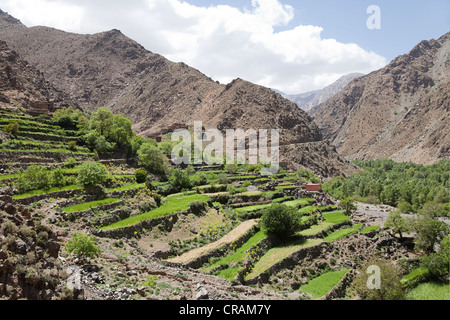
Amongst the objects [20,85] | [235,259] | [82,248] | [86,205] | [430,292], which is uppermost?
[20,85]

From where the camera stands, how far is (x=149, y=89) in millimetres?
160875

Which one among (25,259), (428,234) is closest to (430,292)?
(428,234)

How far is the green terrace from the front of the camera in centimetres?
2836

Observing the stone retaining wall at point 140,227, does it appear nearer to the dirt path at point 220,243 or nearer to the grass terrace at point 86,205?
the grass terrace at point 86,205

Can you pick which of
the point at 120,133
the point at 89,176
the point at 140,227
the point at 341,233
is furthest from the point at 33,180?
the point at 341,233

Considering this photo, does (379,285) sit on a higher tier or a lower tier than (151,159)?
lower

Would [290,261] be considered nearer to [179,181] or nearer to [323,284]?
[323,284]

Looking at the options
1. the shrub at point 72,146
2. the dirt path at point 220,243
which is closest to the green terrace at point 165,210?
the dirt path at point 220,243

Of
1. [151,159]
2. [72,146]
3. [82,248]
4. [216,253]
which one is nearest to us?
[82,248]

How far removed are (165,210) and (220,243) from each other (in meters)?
7.75

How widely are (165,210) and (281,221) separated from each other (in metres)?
12.3

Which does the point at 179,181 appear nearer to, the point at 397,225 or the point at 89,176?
the point at 89,176

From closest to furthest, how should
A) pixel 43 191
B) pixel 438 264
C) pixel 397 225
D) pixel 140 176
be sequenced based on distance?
pixel 438 264 < pixel 43 191 < pixel 397 225 < pixel 140 176

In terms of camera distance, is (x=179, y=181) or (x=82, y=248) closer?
(x=82, y=248)
